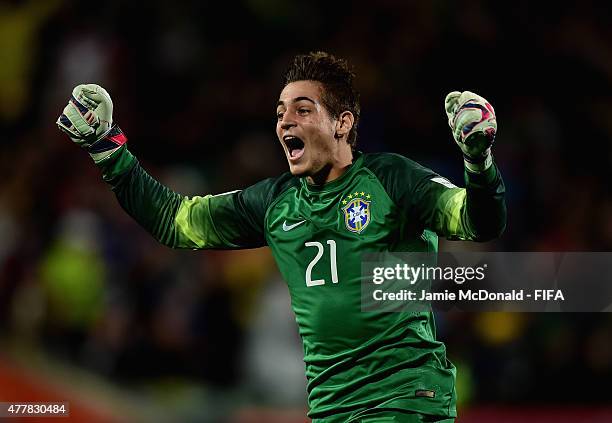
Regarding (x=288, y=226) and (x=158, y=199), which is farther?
(x=158, y=199)

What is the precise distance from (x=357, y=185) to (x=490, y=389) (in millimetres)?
3920

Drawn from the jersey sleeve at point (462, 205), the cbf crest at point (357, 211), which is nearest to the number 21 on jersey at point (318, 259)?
the cbf crest at point (357, 211)

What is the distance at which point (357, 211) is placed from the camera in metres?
4.93

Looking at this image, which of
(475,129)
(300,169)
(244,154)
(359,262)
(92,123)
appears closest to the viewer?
(475,129)

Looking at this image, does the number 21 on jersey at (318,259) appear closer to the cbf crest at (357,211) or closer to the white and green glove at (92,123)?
the cbf crest at (357,211)

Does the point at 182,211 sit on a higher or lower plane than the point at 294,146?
lower

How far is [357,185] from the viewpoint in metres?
5.02

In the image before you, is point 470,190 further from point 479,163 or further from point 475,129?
point 475,129

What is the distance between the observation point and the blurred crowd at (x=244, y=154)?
8672 millimetres

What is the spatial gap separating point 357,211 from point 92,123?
1.43 m

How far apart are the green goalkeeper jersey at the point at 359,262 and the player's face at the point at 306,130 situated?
13 cm

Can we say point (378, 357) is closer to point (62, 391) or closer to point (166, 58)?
point (62, 391)

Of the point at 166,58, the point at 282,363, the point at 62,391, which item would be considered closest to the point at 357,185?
the point at 282,363

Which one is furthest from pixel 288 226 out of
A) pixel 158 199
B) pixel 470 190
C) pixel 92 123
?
pixel 92 123
